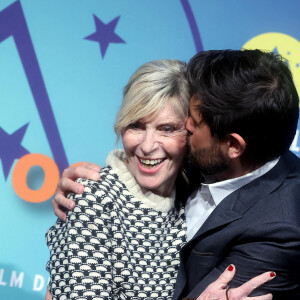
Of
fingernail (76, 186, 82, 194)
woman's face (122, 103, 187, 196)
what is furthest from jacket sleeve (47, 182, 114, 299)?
woman's face (122, 103, 187, 196)

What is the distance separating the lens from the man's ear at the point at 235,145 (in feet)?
5.24

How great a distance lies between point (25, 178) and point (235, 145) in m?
1.25

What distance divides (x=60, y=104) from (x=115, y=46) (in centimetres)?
36

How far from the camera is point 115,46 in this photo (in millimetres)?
2582

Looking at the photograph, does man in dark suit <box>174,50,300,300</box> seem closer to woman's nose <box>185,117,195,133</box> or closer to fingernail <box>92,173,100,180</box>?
woman's nose <box>185,117,195,133</box>

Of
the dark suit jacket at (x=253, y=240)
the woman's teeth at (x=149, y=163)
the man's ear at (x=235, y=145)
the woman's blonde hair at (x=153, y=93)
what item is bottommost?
the dark suit jacket at (x=253, y=240)

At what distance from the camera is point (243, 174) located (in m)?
1.64

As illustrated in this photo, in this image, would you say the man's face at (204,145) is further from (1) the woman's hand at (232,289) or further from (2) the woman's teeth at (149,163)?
(1) the woman's hand at (232,289)

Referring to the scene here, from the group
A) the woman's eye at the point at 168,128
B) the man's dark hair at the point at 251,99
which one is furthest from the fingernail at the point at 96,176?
the man's dark hair at the point at 251,99

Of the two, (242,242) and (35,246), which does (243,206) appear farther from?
(35,246)

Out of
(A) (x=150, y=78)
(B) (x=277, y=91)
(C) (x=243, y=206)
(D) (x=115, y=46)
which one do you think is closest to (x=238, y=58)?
(B) (x=277, y=91)

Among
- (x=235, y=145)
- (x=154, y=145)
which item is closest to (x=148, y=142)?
(x=154, y=145)

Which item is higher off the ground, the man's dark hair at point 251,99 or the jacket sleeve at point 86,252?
the man's dark hair at point 251,99

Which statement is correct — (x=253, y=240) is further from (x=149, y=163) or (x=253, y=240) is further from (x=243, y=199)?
(x=149, y=163)
